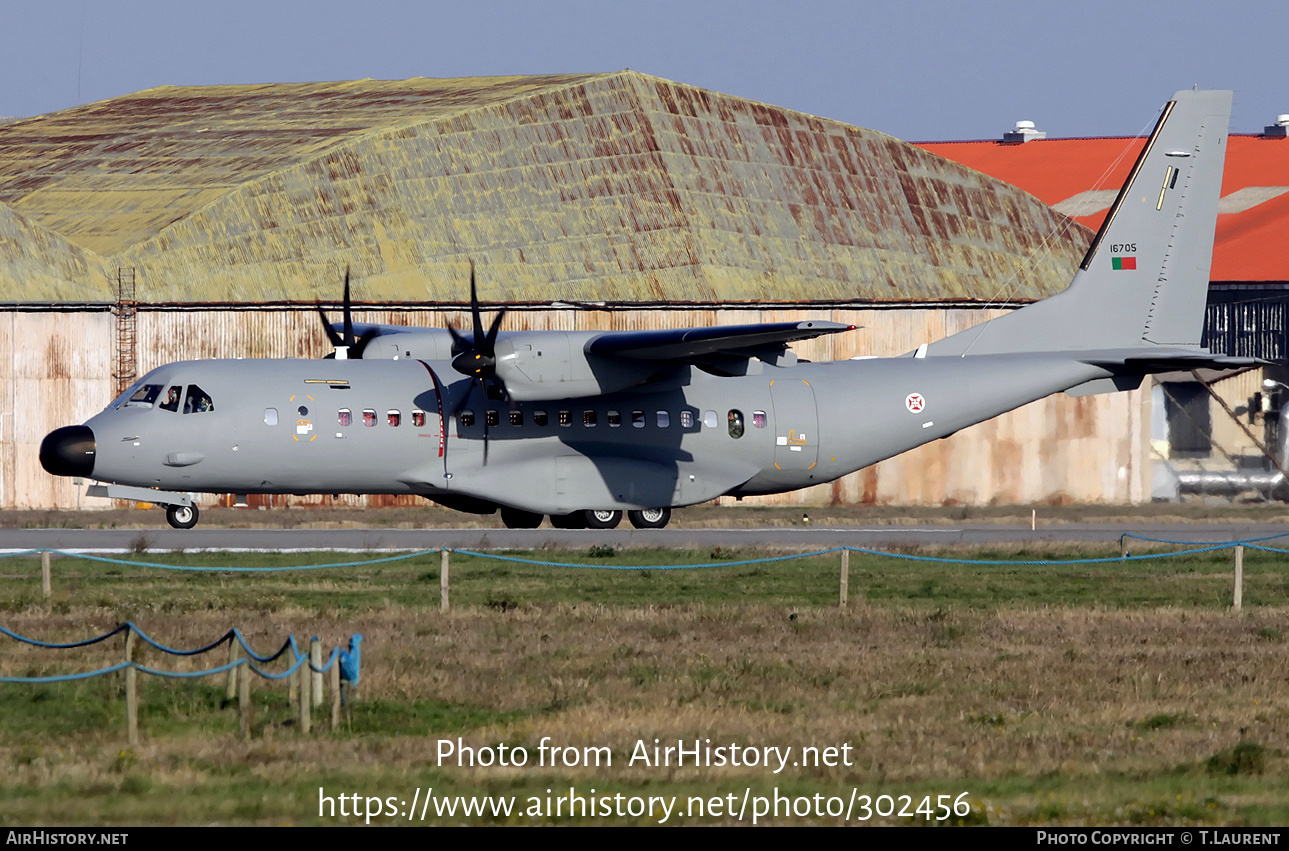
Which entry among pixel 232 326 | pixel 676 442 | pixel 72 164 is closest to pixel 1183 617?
pixel 676 442

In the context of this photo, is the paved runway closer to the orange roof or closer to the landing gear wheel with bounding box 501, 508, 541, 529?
the landing gear wheel with bounding box 501, 508, 541, 529

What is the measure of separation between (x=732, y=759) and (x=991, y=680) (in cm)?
479

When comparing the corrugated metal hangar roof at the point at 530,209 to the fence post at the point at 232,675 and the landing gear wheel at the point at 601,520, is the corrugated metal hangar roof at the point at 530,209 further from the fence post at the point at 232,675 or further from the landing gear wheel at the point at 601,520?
the fence post at the point at 232,675

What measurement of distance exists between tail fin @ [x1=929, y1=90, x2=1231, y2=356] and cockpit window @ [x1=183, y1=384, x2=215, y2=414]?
17.5 m

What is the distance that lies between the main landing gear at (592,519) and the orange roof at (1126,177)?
3225 centimetres

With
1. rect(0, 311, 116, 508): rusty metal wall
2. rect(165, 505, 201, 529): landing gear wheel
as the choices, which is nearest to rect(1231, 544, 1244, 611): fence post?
rect(165, 505, 201, 529): landing gear wheel

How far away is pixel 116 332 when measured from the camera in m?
41.2

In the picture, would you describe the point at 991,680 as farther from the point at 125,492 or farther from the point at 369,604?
the point at 125,492

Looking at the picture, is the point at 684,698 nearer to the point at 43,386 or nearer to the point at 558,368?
the point at 558,368

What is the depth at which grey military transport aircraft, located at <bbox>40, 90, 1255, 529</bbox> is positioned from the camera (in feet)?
96.0

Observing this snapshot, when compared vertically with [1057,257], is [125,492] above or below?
below

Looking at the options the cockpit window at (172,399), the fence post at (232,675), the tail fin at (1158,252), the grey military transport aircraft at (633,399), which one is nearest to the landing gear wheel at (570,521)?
the grey military transport aircraft at (633,399)

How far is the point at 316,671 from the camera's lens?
1327cm

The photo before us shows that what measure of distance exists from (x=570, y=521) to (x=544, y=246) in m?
13.9
